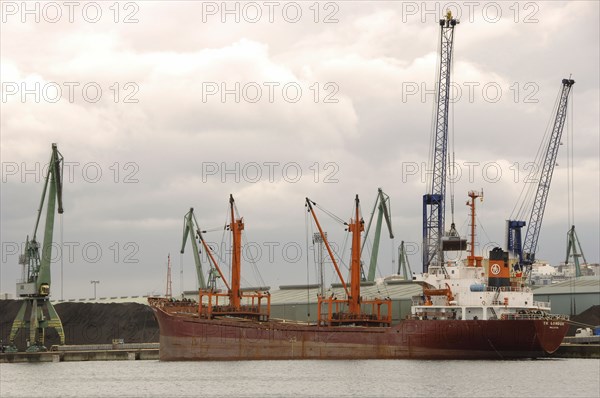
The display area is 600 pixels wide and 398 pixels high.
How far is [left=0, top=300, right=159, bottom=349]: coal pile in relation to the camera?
475ft

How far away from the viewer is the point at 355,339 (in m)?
90.2

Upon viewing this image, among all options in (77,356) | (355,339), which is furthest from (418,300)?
(77,356)

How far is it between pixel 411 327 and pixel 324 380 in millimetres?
16298

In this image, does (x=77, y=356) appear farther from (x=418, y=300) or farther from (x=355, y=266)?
(x=418, y=300)

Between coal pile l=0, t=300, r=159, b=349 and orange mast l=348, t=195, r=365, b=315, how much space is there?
179 feet

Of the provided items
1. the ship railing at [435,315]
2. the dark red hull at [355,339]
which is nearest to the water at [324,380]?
the dark red hull at [355,339]

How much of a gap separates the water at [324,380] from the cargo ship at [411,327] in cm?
222

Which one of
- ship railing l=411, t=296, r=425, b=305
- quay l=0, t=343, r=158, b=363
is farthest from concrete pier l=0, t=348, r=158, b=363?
ship railing l=411, t=296, r=425, b=305

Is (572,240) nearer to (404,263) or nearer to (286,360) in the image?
(404,263)

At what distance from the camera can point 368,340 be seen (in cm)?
8956

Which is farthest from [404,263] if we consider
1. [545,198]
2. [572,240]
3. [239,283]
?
[239,283]

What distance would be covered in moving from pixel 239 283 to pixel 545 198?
50.4 m

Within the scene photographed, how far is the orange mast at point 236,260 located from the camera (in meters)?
99.1

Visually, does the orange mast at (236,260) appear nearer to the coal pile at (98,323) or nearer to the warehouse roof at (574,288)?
the warehouse roof at (574,288)
